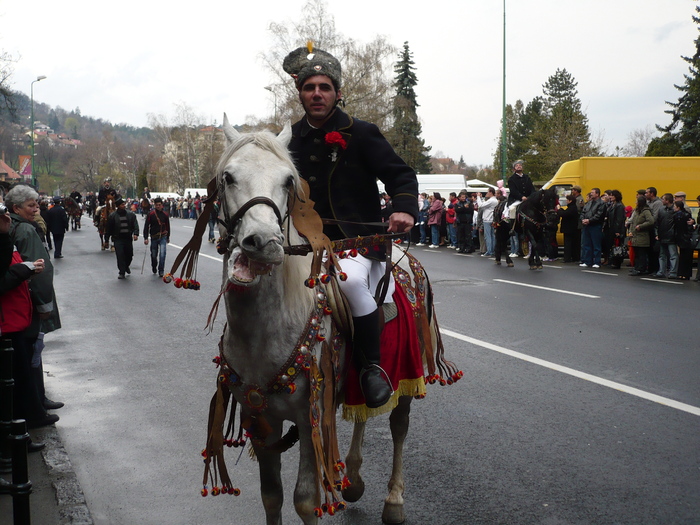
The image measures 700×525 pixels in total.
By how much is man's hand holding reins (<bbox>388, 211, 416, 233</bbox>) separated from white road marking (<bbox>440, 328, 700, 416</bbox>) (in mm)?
3707

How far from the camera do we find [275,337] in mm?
3234

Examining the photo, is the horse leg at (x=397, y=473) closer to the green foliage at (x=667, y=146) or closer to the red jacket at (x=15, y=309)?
the red jacket at (x=15, y=309)

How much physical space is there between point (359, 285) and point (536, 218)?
610 inches

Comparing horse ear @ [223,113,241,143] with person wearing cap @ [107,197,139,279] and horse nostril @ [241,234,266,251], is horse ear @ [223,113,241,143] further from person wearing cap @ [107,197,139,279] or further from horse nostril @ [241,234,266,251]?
person wearing cap @ [107,197,139,279]

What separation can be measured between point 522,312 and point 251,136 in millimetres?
8579

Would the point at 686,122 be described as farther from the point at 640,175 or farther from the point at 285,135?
the point at 285,135

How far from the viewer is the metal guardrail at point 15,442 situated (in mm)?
3783

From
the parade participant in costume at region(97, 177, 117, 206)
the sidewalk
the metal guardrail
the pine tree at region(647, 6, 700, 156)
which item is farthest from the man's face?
the pine tree at region(647, 6, 700, 156)

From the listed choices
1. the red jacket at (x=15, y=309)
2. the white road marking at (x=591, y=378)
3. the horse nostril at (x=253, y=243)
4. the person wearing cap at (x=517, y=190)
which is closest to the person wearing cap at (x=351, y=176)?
the horse nostril at (x=253, y=243)

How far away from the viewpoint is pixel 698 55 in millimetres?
43438

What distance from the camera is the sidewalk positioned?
163 inches

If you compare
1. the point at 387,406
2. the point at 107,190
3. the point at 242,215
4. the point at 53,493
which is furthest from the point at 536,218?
the point at 242,215

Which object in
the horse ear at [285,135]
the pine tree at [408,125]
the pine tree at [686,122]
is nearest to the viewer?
the horse ear at [285,135]

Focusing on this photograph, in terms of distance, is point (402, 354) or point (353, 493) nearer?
point (402, 354)
